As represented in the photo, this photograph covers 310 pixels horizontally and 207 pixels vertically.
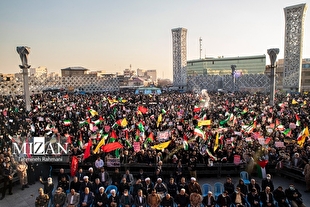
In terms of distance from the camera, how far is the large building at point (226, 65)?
101 m

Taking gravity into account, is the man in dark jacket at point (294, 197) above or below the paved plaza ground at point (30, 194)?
above

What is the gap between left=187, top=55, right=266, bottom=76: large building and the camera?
101 m

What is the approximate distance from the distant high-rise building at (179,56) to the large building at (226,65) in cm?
3799

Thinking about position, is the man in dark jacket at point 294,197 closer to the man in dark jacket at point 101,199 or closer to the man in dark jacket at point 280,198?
the man in dark jacket at point 280,198

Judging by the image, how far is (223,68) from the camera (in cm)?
10769

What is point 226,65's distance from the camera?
352 ft

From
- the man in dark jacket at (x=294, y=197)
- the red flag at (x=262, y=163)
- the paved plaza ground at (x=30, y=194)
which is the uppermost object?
the red flag at (x=262, y=163)

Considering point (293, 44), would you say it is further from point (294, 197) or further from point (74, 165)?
point (74, 165)

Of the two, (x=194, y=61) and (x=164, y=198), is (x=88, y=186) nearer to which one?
(x=164, y=198)

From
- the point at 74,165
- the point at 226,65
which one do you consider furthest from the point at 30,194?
the point at 226,65

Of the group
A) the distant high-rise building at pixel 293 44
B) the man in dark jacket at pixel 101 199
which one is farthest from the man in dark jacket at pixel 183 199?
the distant high-rise building at pixel 293 44

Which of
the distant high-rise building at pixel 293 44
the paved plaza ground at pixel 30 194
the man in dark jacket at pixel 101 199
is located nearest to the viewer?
the man in dark jacket at pixel 101 199

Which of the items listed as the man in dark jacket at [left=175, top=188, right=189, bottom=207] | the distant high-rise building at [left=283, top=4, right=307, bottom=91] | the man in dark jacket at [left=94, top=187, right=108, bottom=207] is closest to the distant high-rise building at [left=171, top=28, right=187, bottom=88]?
the distant high-rise building at [left=283, top=4, right=307, bottom=91]

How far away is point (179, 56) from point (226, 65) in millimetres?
44826
